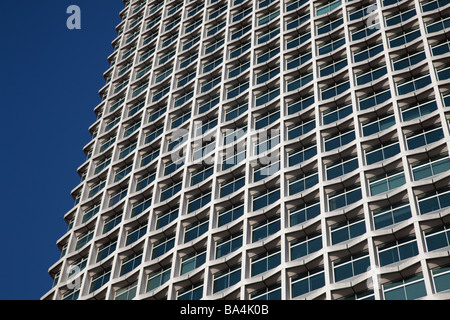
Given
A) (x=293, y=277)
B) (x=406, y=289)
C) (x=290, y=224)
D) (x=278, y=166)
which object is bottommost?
(x=406, y=289)

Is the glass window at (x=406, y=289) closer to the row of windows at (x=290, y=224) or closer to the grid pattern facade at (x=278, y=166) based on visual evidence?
the grid pattern facade at (x=278, y=166)

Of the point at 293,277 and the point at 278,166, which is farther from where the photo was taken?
the point at 278,166

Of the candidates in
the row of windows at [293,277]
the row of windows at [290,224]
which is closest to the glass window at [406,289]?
the row of windows at [293,277]

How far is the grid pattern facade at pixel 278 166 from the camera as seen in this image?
49219mm

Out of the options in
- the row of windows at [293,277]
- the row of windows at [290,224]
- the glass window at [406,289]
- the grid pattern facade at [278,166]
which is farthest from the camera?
the grid pattern facade at [278,166]

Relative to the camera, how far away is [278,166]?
59000 millimetres

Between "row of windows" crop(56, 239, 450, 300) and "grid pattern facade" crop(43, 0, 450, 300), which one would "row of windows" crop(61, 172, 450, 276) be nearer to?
"grid pattern facade" crop(43, 0, 450, 300)

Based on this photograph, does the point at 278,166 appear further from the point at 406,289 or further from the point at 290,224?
the point at 406,289

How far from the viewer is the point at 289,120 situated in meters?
62.9

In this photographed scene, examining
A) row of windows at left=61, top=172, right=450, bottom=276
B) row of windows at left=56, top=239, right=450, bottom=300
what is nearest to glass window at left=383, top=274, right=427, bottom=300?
row of windows at left=56, top=239, right=450, bottom=300

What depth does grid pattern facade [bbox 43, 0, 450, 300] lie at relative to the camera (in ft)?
161

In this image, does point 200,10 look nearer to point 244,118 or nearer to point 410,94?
point 244,118

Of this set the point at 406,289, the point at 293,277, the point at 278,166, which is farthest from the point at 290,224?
the point at 406,289
